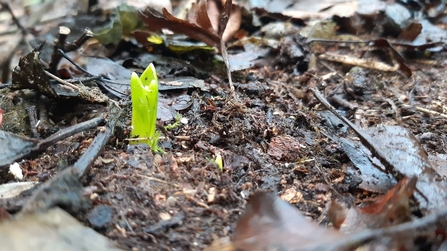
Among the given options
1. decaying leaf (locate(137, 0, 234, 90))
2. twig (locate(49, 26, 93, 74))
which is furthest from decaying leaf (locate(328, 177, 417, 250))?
twig (locate(49, 26, 93, 74))

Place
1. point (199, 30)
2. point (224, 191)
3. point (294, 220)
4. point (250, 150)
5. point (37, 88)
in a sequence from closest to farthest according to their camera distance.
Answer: point (294, 220)
point (224, 191)
point (250, 150)
point (37, 88)
point (199, 30)

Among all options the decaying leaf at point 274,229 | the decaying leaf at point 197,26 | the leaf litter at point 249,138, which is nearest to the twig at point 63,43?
the leaf litter at point 249,138

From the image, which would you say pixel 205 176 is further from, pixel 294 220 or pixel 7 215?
pixel 7 215

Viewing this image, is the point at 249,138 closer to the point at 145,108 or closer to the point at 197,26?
the point at 145,108

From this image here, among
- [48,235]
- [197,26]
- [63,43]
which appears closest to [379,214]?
[48,235]

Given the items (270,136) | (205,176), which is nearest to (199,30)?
(270,136)

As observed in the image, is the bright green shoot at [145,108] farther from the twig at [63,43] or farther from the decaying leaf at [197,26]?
the decaying leaf at [197,26]
